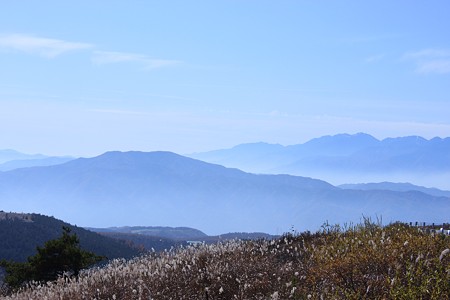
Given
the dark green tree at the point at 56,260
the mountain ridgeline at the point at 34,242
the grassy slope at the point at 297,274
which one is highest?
the grassy slope at the point at 297,274

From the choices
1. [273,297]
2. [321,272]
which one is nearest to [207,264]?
[321,272]

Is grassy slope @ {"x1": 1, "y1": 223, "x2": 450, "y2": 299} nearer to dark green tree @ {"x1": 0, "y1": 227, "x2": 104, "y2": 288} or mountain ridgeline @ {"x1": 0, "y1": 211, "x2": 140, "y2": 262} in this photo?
dark green tree @ {"x1": 0, "y1": 227, "x2": 104, "y2": 288}

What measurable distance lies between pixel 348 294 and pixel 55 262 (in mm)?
23438

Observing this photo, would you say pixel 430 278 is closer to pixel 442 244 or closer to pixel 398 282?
pixel 398 282

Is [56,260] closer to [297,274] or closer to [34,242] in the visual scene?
[297,274]

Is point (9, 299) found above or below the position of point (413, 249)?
below

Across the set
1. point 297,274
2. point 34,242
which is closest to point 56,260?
point 297,274

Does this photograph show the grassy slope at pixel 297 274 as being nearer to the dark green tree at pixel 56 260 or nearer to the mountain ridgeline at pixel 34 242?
the dark green tree at pixel 56 260

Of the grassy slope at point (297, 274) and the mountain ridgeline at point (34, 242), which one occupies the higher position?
the grassy slope at point (297, 274)

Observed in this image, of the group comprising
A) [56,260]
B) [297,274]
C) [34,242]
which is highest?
[297,274]

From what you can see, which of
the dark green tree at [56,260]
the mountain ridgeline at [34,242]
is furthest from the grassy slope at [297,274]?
the mountain ridgeline at [34,242]

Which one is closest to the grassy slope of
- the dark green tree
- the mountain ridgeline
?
the dark green tree

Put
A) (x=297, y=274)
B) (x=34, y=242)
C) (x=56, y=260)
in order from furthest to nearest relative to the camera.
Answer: (x=34, y=242), (x=56, y=260), (x=297, y=274)

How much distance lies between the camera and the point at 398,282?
7855 mm
